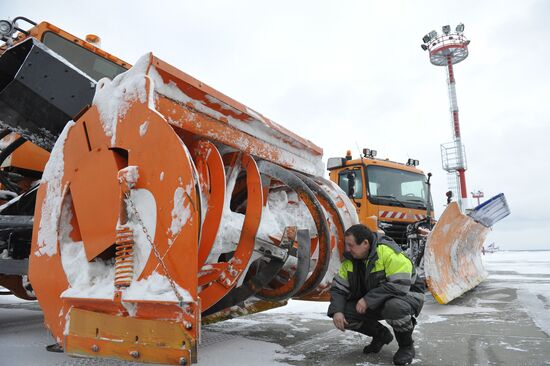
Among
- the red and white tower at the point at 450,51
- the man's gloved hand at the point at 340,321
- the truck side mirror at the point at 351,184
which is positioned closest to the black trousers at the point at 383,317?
the man's gloved hand at the point at 340,321

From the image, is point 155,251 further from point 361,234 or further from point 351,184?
point 351,184

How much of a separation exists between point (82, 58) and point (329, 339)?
3330mm

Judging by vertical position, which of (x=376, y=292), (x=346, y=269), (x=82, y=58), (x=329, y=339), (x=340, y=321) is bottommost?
(x=329, y=339)

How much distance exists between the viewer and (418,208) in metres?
7.07

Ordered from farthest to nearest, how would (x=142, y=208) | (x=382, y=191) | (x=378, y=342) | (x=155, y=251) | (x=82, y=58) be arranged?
(x=382, y=191)
(x=82, y=58)
(x=378, y=342)
(x=142, y=208)
(x=155, y=251)

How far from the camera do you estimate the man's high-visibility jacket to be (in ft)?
8.96

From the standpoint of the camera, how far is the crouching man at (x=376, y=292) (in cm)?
272

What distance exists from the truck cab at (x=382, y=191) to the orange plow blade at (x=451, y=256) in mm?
753

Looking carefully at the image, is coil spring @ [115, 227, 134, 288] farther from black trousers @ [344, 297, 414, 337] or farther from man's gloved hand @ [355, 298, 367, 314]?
black trousers @ [344, 297, 414, 337]

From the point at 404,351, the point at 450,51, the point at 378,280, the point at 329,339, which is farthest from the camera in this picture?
the point at 450,51

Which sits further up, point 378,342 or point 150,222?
point 150,222

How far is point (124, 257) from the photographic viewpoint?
178 centimetres

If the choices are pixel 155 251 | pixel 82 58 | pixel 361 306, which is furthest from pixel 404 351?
pixel 82 58

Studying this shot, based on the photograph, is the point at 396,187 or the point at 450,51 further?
the point at 450,51
